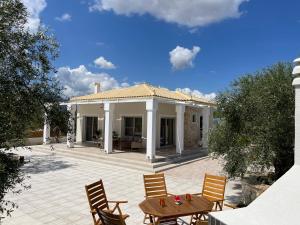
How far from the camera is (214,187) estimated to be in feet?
28.0

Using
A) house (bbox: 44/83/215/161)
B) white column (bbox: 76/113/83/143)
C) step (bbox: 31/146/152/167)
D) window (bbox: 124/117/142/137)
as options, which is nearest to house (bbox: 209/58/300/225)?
step (bbox: 31/146/152/167)

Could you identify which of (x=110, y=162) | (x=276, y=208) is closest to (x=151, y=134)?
(x=110, y=162)

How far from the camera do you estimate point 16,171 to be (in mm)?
4422

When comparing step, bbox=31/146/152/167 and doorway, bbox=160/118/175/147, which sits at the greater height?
doorway, bbox=160/118/175/147

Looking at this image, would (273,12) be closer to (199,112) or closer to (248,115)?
(248,115)

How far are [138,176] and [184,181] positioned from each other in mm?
2448

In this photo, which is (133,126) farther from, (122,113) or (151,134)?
(151,134)

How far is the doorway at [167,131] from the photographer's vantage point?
74.9 feet

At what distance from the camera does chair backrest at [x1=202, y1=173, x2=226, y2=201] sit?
8.34m

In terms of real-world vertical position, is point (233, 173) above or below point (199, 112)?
below

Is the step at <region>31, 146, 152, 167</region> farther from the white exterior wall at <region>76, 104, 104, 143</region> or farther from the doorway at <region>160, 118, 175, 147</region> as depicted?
the doorway at <region>160, 118, 175, 147</region>

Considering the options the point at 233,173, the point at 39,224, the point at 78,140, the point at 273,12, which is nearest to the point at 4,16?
the point at 39,224

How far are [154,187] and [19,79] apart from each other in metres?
5.64

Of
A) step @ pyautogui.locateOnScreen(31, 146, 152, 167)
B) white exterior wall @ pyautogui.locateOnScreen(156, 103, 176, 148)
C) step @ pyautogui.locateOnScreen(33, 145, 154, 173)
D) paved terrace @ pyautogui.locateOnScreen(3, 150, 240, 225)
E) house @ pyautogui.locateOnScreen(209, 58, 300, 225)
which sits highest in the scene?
white exterior wall @ pyautogui.locateOnScreen(156, 103, 176, 148)
